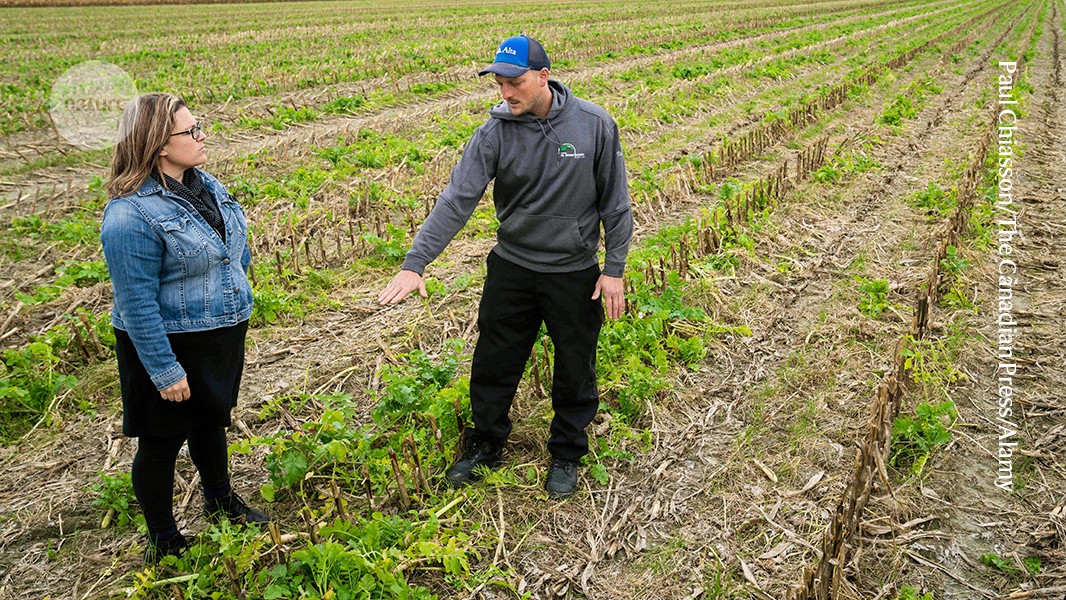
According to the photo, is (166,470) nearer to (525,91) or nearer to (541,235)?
(541,235)

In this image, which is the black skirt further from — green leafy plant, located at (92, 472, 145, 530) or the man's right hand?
green leafy plant, located at (92, 472, 145, 530)

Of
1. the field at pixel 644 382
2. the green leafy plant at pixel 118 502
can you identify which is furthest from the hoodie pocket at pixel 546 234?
the green leafy plant at pixel 118 502

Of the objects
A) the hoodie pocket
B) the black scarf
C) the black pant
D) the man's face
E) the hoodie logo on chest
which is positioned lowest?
the black pant

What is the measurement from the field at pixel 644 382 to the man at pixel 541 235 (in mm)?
427

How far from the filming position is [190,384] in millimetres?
3303

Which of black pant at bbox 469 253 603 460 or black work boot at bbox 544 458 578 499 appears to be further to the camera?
black work boot at bbox 544 458 578 499

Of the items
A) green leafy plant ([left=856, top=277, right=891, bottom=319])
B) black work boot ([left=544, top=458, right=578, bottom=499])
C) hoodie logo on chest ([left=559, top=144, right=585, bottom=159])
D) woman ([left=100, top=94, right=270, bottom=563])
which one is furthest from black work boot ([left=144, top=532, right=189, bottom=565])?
green leafy plant ([left=856, top=277, right=891, bottom=319])

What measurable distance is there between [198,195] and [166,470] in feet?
4.16

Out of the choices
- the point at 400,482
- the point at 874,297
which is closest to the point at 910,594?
the point at 400,482

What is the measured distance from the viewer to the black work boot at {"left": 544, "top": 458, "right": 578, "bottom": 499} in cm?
409

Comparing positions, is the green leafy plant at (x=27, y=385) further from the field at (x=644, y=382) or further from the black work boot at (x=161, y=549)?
the black work boot at (x=161, y=549)

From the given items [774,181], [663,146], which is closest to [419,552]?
[774,181]

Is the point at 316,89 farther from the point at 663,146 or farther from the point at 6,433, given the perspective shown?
the point at 6,433

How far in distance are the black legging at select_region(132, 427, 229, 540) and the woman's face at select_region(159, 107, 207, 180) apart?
1.20 metres
